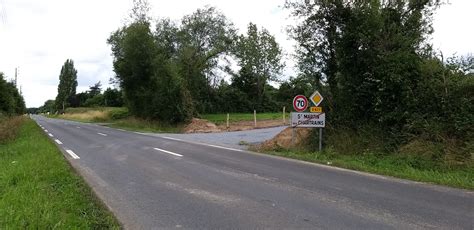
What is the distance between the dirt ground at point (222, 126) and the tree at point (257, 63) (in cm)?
2726

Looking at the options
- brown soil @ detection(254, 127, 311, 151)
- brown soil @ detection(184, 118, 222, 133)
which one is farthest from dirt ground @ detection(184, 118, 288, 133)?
brown soil @ detection(254, 127, 311, 151)

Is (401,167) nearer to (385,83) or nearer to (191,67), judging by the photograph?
(385,83)

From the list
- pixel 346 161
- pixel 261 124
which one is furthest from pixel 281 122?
pixel 346 161

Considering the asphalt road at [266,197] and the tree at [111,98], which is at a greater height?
the tree at [111,98]

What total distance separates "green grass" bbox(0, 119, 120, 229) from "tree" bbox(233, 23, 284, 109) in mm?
54643

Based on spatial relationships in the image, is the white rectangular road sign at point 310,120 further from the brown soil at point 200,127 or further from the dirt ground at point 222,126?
the brown soil at point 200,127

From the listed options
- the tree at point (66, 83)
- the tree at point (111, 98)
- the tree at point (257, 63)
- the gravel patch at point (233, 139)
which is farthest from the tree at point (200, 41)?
the tree at point (66, 83)

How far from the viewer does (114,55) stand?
186 feet

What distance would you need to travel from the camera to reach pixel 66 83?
400ft

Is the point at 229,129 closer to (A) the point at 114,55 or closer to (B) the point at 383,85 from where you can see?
(B) the point at 383,85

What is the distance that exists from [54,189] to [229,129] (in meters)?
25.3

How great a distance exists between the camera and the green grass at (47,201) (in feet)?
18.5

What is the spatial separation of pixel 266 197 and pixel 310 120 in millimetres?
8651

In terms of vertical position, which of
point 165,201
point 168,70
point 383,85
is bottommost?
point 165,201
